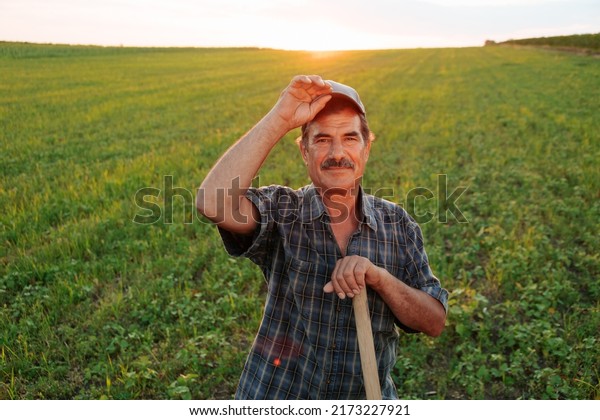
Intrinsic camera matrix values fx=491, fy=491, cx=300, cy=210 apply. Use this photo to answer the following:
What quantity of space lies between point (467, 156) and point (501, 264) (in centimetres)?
533

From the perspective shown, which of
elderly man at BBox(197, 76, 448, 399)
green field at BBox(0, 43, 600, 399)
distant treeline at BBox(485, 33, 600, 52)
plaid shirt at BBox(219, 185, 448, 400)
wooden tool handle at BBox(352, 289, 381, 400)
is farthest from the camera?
distant treeline at BBox(485, 33, 600, 52)

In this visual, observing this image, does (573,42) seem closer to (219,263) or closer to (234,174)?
(219,263)

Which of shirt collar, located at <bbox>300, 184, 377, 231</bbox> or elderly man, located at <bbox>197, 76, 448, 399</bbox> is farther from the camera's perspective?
shirt collar, located at <bbox>300, 184, 377, 231</bbox>

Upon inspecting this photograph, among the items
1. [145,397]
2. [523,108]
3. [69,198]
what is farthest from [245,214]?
[523,108]

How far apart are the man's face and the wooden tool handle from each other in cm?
52

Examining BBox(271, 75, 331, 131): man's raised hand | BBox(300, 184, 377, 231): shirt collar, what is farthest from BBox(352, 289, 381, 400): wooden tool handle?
BBox(271, 75, 331, 131): man's raised hand

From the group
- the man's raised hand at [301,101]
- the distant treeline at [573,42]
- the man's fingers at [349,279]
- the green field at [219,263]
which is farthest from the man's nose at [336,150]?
the distant treeline at [573,42]

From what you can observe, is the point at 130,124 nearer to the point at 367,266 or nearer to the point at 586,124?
the point at 586,124

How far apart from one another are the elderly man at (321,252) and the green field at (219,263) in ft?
4.66

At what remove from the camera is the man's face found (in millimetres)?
2105

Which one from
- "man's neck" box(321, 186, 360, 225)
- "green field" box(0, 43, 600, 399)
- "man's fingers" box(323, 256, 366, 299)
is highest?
"man's neck" box(321, 186, 360, 225)

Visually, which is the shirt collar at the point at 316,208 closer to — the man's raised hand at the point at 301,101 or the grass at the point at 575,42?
the man's raised hand at the point at 301,101

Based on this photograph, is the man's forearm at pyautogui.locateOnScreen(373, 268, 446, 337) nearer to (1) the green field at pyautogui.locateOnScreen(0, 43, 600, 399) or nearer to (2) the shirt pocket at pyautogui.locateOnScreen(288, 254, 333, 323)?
(2) the shirt pocket at pyautogui.locateOnScreen(288, 254, 333, 323)
